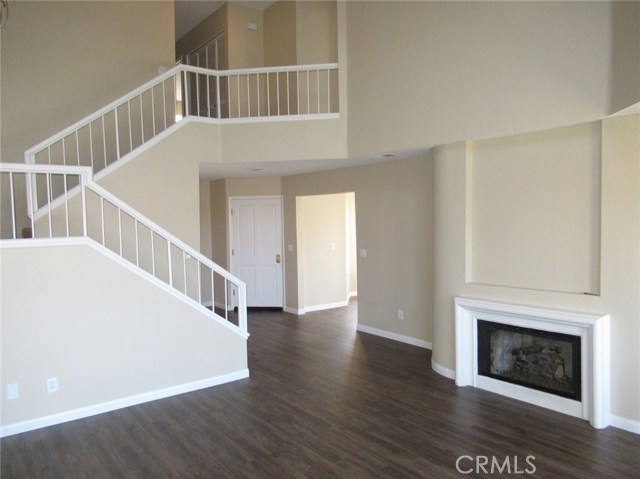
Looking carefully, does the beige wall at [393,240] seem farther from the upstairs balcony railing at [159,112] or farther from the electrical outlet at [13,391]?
the electrical outlet at [13,391]

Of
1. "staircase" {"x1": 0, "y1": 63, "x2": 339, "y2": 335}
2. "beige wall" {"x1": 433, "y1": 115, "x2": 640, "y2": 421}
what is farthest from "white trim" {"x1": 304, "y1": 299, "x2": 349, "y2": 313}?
"beige wall" {"x1": 433, "y1": 115, "x2": 640, "y2": 421}

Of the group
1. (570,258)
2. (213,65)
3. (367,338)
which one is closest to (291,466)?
(570,258)

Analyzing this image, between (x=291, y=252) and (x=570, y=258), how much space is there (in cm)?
497

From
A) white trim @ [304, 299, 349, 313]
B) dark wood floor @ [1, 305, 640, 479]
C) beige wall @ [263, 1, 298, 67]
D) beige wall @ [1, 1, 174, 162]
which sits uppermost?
beige wall @ [263, 1, 298, 67]

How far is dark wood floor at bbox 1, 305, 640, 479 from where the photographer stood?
3.18 metres

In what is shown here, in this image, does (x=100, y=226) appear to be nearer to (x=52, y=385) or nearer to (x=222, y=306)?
(x=52, y=385)

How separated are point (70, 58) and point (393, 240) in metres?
4.87

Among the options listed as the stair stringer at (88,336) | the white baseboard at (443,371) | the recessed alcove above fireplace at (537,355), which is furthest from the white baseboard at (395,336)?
the stair stringer at (88,336)

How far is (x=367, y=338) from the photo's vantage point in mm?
6543

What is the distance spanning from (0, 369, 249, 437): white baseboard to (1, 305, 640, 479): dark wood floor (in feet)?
0.27

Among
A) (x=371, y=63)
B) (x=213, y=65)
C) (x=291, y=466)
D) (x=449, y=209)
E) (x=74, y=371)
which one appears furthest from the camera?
(x=213, y=65)

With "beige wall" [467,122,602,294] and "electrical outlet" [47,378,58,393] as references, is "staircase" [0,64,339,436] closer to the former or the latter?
"electrical outlet" [47,378,58,393]

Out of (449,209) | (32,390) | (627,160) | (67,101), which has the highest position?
(67,101)

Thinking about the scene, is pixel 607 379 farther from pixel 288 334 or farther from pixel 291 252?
pixel 291 252
